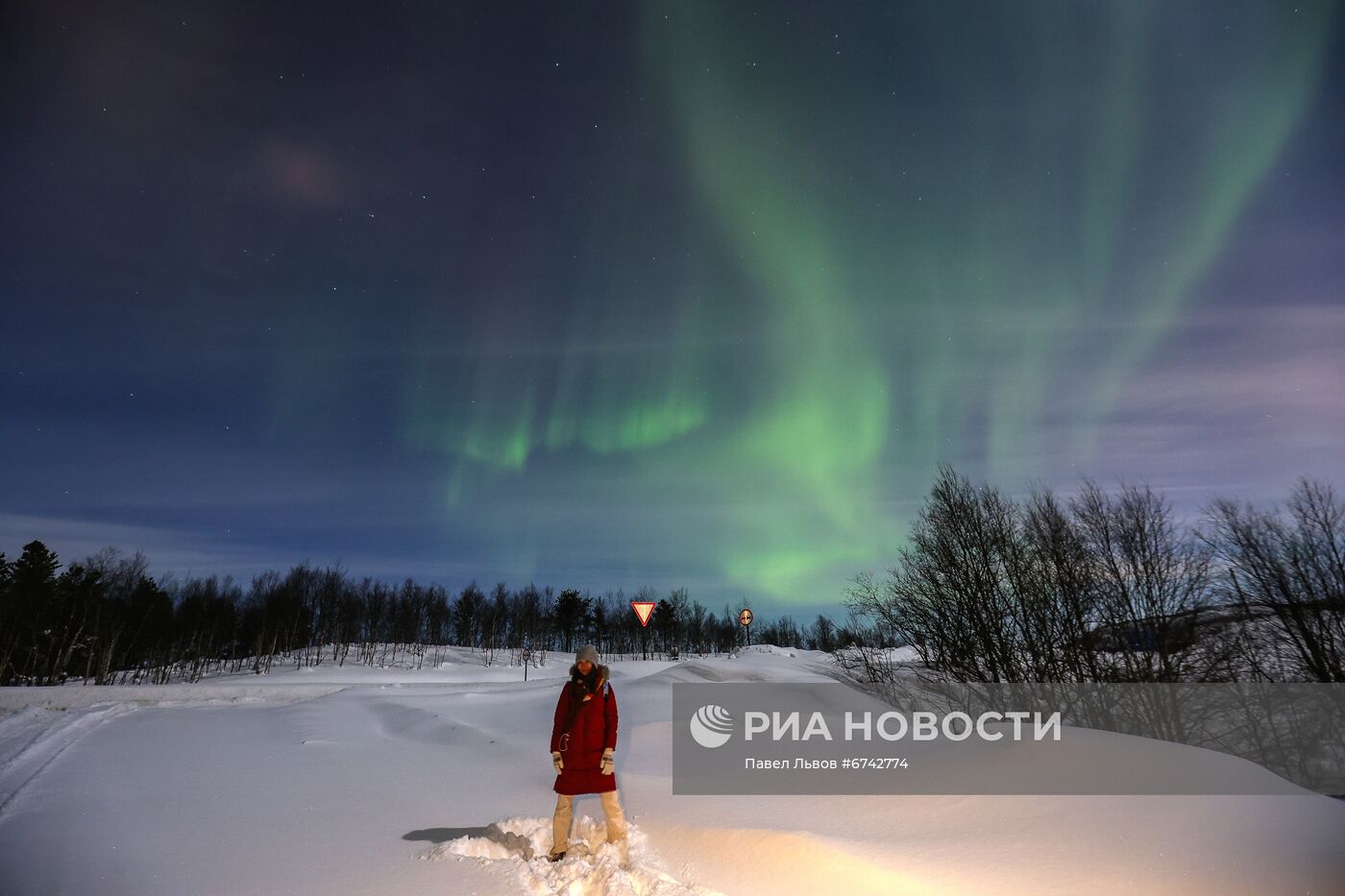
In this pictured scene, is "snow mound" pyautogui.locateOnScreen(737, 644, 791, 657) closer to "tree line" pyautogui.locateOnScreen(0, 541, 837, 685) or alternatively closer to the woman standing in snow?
"tree line" pyautogui.locateOnScreen(0, 541, 837, 685)

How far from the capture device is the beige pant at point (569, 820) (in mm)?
6125

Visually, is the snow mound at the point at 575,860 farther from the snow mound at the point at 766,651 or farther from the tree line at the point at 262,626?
the snow mound at the point at 766,651

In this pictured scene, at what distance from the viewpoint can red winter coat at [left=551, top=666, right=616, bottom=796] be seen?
246 inches

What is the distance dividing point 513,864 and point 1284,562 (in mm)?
24146

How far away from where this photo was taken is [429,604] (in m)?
101

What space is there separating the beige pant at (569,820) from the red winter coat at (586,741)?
0.08m

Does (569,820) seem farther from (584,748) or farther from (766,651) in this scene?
(766,651)

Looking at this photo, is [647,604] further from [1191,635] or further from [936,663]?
[1191,635]

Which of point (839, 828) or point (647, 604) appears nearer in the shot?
point (839, 828)

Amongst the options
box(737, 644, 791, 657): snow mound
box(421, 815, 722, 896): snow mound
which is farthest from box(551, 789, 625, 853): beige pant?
box(737, 644, 791, 657): snow mound

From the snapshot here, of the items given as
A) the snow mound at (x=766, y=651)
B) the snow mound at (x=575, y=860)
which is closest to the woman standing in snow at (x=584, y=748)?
the snow mound at (x=575, y=860)

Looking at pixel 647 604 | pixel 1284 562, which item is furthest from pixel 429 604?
pixel 1284 562

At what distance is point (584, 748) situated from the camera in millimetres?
6375

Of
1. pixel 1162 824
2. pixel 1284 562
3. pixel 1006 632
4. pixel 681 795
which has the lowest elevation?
pixel 681 795
